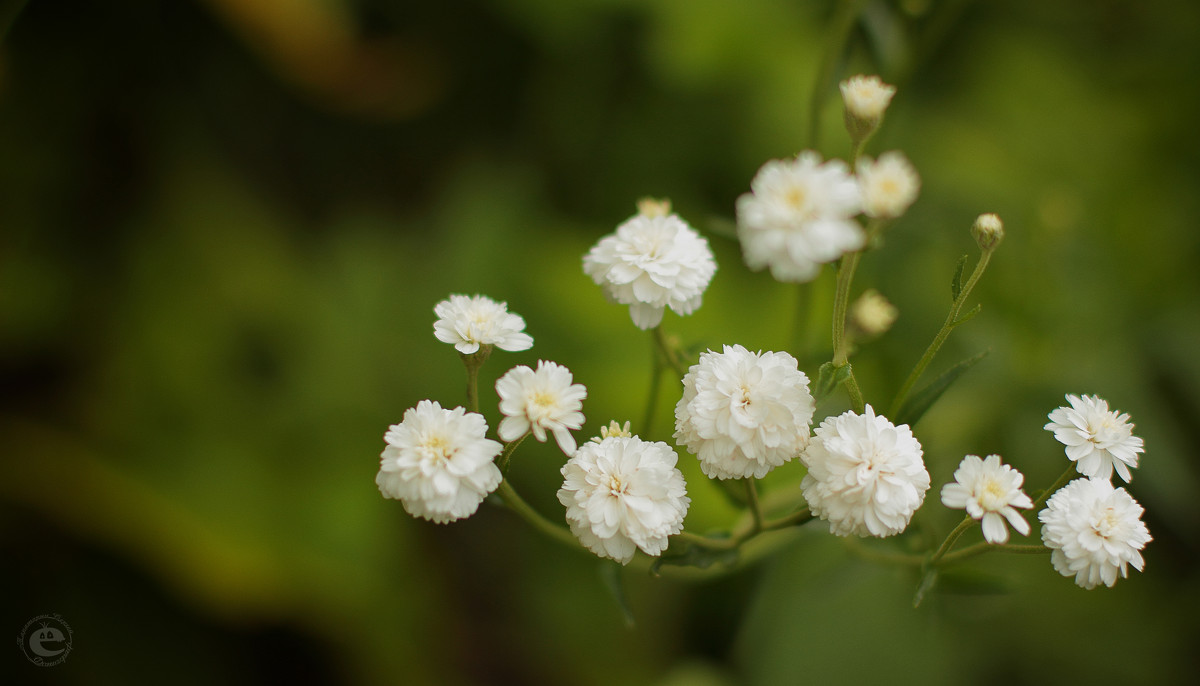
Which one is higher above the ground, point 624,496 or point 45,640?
point 624,496

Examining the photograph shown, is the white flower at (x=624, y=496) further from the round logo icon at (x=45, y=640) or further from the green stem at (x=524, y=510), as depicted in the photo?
the round logo icon at (x=45, y=640)

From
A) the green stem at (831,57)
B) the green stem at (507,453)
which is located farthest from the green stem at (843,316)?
the green stem at (831,57)

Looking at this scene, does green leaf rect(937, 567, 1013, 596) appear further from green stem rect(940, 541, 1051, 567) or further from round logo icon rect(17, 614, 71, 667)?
round logo icon rect(17, 614, 71, 667)

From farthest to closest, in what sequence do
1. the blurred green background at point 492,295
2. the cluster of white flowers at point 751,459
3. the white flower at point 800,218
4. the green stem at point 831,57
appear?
the blurred green background at point 492,295 < the green stem at point 831,57 < the cluster of white flowers at point 751,459 < the white flower at point 800,218

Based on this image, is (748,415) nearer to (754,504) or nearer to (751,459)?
(751,459)

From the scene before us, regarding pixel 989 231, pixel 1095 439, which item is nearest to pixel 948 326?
pixel 989 231
